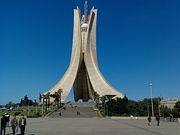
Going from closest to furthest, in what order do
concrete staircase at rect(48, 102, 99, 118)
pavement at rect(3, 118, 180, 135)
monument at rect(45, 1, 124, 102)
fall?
pavement at rect(3, 118, 180, 135)
concrete staircase at rect(48, 102, 99, 118)
monument at rect(45, 1, 124, 102)

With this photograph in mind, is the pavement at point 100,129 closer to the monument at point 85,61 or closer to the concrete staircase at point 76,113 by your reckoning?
the concrete staircase at point 76,113

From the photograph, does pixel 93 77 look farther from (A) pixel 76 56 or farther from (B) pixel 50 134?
(B) pixel 50 134

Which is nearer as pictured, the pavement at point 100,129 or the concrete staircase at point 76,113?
the pavement at point 100,129

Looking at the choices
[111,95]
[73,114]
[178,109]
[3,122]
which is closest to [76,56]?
[111,95]

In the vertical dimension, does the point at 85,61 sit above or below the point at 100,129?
above

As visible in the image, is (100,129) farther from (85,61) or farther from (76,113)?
(85,61)

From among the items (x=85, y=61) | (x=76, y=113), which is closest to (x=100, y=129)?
(x=76, y=113)

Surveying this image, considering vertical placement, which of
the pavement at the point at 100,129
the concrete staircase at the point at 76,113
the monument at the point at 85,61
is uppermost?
the monument at the point at 85,61

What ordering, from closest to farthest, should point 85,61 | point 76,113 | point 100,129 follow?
point 100,129, point 76,113, point 85,61

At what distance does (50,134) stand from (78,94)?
40.3m

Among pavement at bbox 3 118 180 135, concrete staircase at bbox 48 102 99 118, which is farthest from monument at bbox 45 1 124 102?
pavement at bbox 3 118 180 135

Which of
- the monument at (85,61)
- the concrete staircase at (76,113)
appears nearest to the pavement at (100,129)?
the concrete staircase at (76,113)

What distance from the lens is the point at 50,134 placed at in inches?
289

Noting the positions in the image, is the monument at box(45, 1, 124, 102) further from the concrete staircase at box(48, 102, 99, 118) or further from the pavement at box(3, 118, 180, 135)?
the pavement at box(3, 118, 180, 135)
